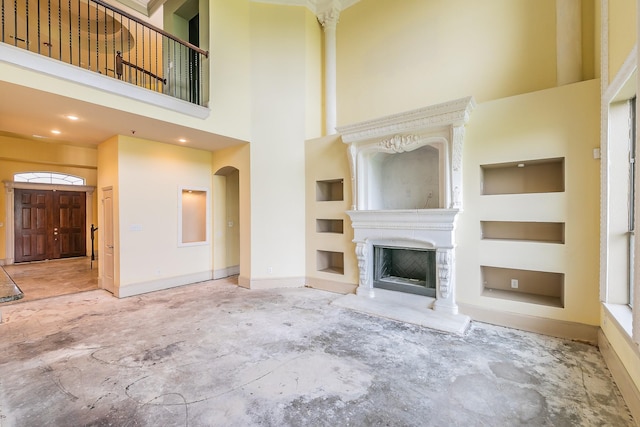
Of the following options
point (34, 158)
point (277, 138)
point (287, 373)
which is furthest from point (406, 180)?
point (34, 158)

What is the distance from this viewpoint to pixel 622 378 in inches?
92.7

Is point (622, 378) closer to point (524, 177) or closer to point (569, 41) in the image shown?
point (524, 177)

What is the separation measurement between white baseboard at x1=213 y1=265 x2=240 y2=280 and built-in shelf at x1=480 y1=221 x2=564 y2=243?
5471 mm

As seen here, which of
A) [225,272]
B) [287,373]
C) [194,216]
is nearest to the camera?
[287,373]

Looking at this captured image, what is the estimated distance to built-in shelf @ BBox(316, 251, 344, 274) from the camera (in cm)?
571

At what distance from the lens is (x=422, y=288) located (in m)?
4.50

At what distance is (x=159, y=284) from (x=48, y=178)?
22.2 ft

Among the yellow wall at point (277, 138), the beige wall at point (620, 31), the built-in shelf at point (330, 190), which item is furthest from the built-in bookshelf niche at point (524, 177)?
the yellow wall at point (277, 138)

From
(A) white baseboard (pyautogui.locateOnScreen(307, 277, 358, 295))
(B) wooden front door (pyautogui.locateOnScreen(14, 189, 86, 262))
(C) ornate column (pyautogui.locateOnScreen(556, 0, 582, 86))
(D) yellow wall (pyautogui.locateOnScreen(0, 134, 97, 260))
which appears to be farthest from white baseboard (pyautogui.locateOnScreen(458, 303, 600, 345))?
(B) wooden front door (pyautogui.locateOnScreen(14, 189, 86, 262))

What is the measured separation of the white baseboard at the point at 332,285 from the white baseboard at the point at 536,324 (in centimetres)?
186

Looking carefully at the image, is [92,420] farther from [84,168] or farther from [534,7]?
[84,168]

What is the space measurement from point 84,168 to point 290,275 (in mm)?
8504

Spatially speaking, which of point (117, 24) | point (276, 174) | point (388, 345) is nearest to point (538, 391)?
point (388, 345)

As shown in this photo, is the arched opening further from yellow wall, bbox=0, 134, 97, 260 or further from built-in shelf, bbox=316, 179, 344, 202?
yellow wall, bbox=0, 134, 97, 260
